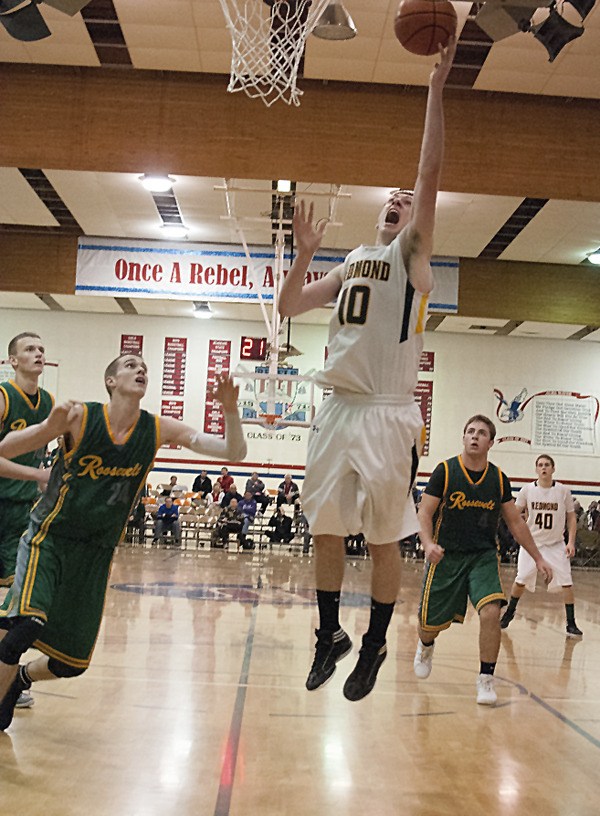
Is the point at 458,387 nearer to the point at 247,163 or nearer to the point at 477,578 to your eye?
the point at 247,163

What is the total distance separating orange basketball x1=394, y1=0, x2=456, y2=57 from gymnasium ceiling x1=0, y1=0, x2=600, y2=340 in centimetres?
565

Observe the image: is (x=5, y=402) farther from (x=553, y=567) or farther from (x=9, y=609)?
(x=553, y=567)

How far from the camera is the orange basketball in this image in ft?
14.2

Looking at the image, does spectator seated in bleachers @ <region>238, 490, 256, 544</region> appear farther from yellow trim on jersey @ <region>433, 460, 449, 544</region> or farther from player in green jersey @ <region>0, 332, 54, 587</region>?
player in green jersey @ <region>0, 332, 54, 587</region>

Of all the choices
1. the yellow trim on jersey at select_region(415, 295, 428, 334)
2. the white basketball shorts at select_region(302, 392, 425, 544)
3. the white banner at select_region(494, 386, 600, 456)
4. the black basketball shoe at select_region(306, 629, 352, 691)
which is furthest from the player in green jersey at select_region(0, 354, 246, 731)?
the white banner at select_region(494, 386, 600, 456)

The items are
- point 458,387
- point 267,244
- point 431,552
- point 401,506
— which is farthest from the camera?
point 458,387

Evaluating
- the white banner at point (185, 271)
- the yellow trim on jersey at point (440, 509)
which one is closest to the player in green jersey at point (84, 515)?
the yellow trim on jersey at point (440, 509)

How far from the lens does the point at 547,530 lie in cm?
1126

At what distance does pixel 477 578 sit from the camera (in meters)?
7.25

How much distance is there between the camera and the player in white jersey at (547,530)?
1090 cm

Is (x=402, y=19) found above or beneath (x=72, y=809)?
above

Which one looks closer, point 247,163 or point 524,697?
point 524,697

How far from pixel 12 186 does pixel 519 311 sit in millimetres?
10329

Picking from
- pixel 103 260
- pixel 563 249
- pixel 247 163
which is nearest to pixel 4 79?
pixel 247 163
